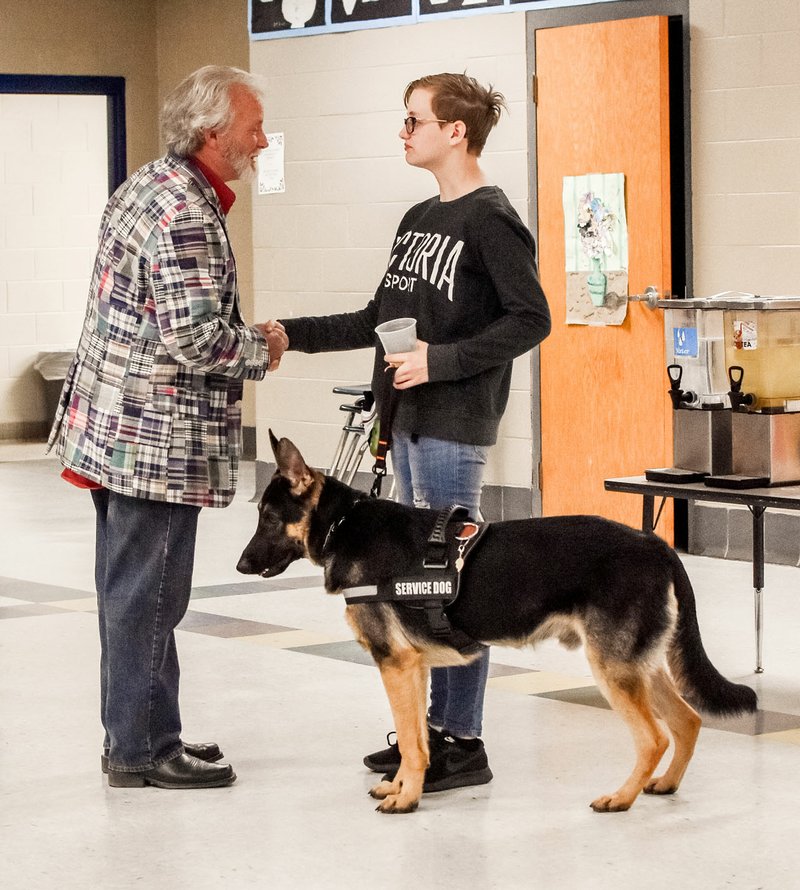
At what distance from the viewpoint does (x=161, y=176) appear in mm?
3666

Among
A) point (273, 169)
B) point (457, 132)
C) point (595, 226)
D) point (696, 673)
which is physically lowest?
point (696, 673)

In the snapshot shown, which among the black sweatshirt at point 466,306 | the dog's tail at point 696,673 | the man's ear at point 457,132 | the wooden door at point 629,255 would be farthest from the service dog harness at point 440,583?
the wooden door at point 629,255

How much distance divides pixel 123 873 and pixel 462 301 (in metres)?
1.47

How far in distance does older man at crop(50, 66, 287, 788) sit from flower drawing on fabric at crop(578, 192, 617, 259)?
3.69 meters

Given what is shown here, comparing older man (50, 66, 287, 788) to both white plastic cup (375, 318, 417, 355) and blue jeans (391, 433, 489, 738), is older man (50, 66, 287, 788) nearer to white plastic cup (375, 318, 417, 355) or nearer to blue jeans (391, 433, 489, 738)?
white plastic cup (375, 318, 417, 355)

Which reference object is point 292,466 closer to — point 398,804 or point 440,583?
point 440,583

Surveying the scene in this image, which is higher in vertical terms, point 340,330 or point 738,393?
point 340,330

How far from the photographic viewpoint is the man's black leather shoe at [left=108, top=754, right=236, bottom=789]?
379 centimetres

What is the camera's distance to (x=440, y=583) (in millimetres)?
3527

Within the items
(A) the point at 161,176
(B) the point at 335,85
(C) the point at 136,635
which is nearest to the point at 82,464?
(C) the point at 136,635

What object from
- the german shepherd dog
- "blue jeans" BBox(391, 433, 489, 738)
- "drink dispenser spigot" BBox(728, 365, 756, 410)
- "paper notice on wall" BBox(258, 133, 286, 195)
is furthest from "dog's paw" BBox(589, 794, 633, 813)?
"paper notice on wall" BBox(258, 133, 286, 195)

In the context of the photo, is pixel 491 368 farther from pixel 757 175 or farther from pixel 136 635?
pixel 757 175

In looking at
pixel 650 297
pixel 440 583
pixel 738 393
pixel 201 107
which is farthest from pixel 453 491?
pixel 650 297

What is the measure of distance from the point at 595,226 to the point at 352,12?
1.97m
